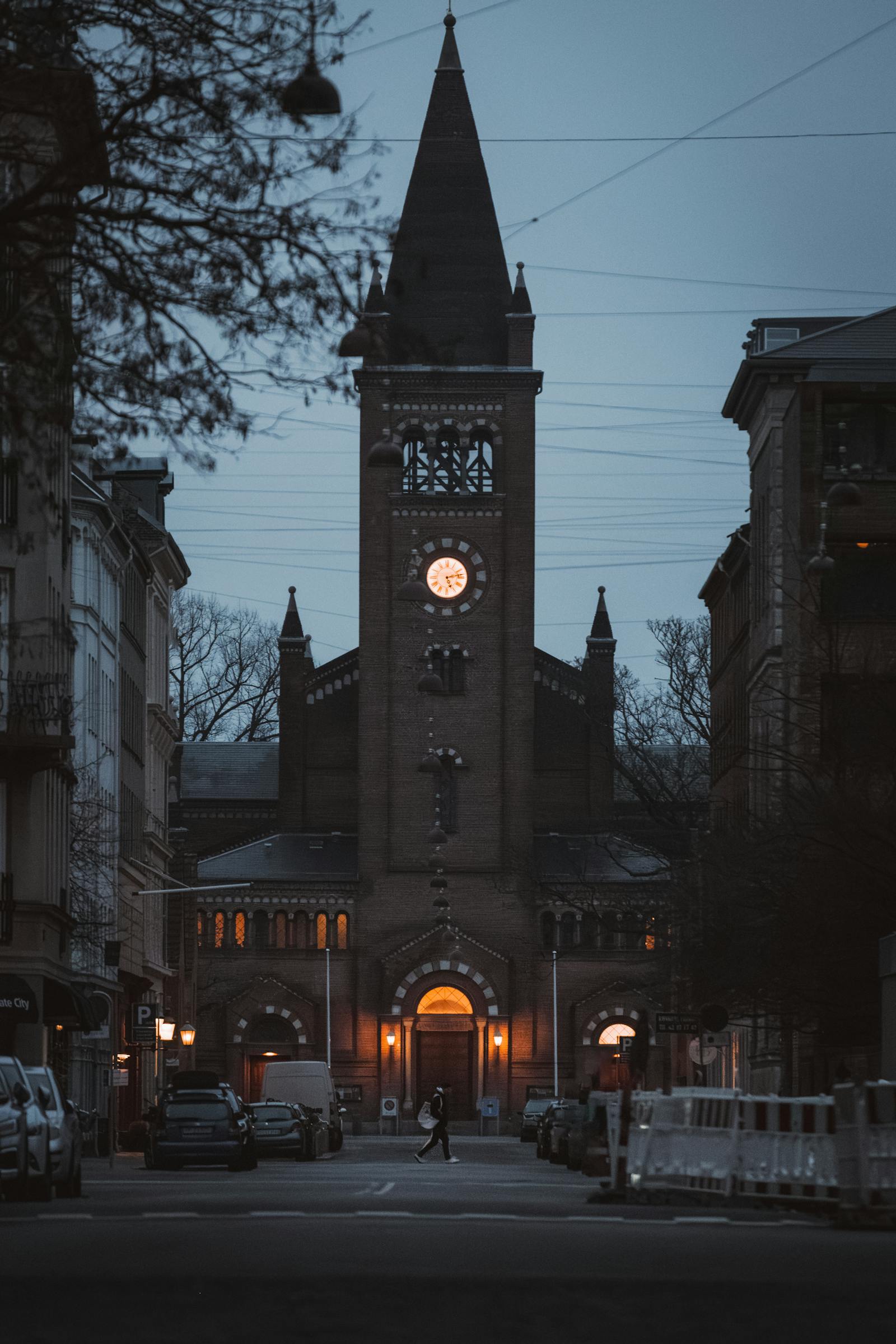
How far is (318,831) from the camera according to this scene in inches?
3428

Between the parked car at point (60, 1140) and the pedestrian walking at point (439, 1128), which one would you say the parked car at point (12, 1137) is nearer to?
the parked car at point (60, 1140)

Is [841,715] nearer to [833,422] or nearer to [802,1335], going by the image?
[833,422]

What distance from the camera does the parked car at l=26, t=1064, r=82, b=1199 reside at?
2533 cm

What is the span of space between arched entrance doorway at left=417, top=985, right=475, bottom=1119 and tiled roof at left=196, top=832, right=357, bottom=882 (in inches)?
200

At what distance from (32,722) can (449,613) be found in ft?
148

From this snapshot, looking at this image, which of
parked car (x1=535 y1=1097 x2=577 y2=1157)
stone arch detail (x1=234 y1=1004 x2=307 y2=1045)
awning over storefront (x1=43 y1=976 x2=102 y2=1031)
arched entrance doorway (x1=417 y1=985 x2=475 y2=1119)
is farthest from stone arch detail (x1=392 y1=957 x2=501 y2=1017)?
awning over storefront (x1=43 y1=976 x2=102 y2=1031)

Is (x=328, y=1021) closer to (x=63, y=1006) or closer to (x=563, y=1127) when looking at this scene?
(x=563, y=1127)

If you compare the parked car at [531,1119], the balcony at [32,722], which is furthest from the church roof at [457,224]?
the balcony at [32,722]

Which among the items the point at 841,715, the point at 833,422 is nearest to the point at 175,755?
the point at 833,422

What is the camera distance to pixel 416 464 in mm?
84688

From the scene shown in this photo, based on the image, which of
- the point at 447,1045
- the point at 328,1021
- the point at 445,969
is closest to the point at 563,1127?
the point at 445,969

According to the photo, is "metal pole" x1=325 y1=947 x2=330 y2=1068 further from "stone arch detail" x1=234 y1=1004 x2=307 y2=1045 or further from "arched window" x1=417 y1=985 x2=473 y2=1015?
"arched window" x1=417 y1=985 x2=473 y2=1015

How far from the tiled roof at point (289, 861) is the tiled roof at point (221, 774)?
27.7 ft

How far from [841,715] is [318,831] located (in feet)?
149
